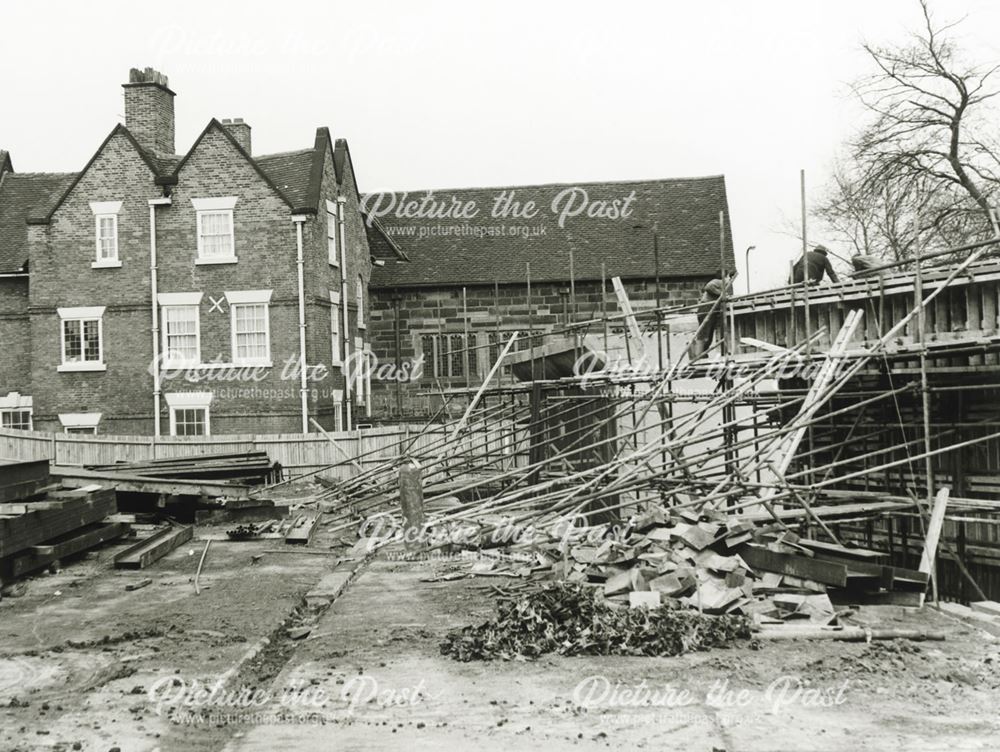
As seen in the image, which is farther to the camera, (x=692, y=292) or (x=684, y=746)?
(x=692, y=292)

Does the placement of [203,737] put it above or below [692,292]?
below

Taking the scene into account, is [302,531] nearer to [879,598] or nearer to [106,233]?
[879,598]

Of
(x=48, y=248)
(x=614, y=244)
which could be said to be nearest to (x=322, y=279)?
(x=48, y=248)

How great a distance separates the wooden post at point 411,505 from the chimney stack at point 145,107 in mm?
18402

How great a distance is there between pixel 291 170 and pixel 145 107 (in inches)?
191

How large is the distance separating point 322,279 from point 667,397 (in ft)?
50.4

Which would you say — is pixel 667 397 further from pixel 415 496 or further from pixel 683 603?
pixel 683 603

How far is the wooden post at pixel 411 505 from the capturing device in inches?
592

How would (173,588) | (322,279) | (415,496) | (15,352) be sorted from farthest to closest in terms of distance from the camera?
(15,352) < (322,279) < (415,496) < (173,588)

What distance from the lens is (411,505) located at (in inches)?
603

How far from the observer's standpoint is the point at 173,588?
43.4 ft

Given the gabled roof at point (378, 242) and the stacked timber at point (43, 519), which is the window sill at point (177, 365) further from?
the stacked timber at point (43, 519)

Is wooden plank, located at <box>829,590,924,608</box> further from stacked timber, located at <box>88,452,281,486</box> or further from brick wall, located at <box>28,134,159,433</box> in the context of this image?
brick wall, located at <box>28,134,159,433</box>

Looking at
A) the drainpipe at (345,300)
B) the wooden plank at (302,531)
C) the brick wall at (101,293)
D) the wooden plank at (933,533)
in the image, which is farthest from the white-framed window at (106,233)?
the wooden plank at (933,533)
